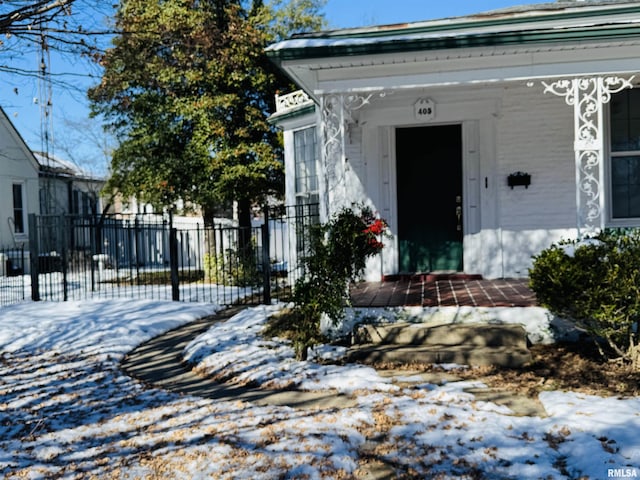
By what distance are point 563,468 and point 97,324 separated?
719 centimetres

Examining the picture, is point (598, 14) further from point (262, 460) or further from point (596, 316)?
point (262, 460)

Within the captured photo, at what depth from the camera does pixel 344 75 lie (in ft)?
23.1

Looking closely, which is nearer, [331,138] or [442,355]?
[442,355]

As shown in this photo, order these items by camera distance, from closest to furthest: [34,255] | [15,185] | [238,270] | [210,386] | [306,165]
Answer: [210,386] → [306,165] → [34,255] → [238,270] → [15,185]

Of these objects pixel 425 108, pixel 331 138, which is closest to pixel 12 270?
pixel 331 138

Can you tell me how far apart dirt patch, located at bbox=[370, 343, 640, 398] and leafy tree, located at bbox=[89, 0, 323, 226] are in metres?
10.6

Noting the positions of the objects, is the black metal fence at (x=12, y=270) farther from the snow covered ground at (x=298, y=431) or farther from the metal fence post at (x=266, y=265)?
the snow covered ground at (x=298, y=431)

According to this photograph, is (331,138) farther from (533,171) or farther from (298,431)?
(298,431)

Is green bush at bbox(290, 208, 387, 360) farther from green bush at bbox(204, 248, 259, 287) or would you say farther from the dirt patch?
green bush at bbox(204, 248, 259, 287)

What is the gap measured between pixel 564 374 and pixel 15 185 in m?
19.8

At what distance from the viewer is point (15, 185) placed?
1981cm

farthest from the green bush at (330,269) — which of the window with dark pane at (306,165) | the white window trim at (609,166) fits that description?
the window with dark pane at (306,165)

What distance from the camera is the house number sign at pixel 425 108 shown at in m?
8.57

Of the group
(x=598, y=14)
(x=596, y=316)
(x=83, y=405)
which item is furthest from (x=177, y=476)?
(x=598, y=14)
